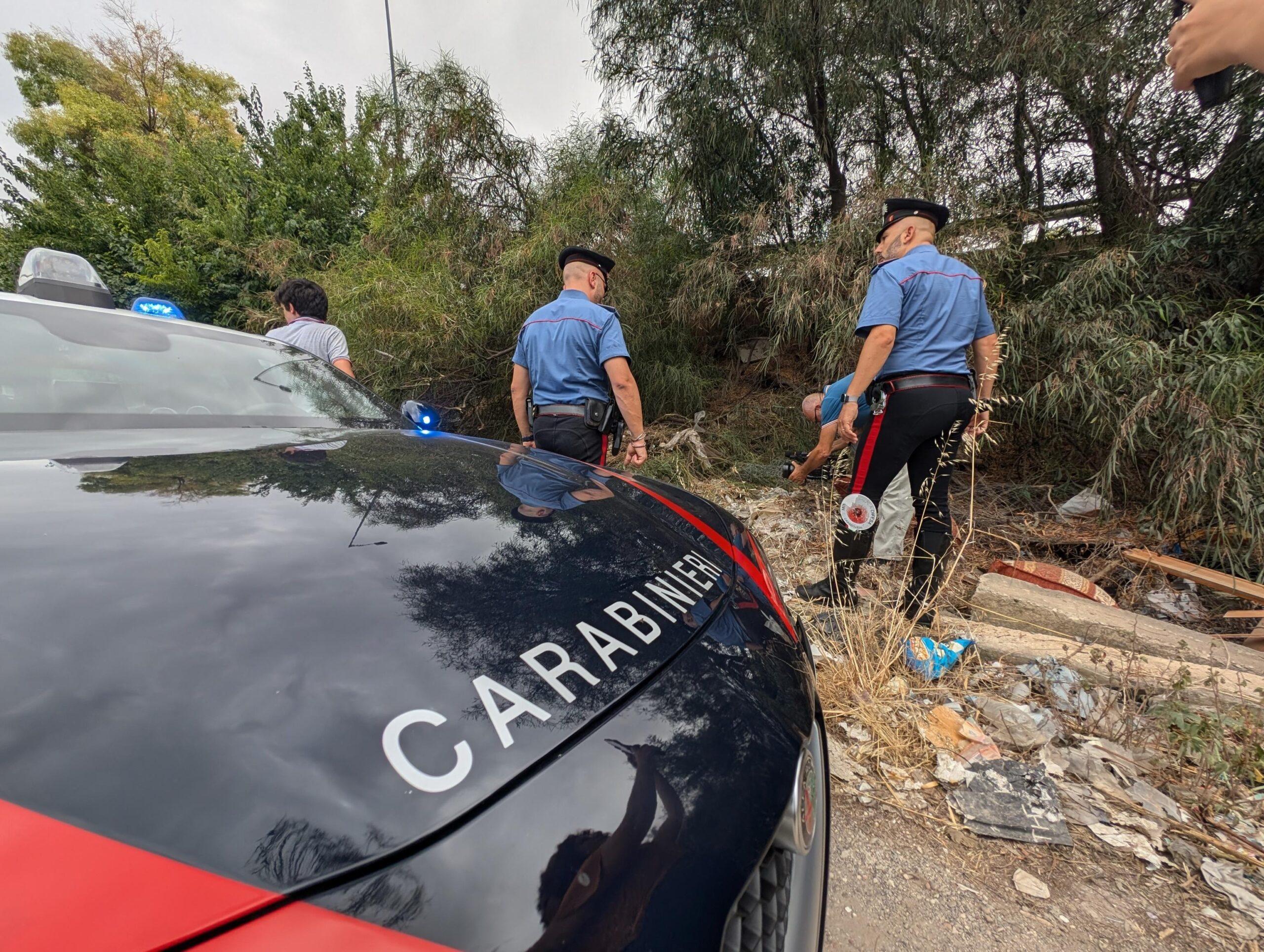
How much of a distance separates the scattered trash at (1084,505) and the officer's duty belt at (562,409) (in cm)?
297

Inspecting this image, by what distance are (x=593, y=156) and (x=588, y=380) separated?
3841mm

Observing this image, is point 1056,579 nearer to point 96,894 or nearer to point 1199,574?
point 1199,574

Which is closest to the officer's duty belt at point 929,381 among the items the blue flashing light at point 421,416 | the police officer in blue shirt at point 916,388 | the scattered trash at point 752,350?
the police officer in blue shirt at point 916,388

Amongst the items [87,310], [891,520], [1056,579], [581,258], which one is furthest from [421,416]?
[1056,579]

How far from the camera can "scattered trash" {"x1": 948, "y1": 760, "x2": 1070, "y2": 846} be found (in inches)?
52.7

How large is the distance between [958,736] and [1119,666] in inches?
29.0

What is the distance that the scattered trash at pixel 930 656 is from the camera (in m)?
1.90

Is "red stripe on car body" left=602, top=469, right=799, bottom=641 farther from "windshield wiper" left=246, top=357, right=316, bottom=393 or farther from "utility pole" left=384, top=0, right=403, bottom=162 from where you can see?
"utility pole" left=384, top=0, right=403, bottom=162

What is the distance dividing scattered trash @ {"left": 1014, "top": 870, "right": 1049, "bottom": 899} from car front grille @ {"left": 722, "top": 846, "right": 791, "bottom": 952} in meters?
0.90

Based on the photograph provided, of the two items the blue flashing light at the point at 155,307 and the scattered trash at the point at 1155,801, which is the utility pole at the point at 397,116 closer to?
the blue flashing light at the point at 155,307

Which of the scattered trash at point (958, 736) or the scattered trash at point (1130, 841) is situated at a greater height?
the scattered trash at point (958, 736)

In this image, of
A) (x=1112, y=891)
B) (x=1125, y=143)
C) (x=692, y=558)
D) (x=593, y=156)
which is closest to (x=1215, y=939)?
(x=1112, y=891)

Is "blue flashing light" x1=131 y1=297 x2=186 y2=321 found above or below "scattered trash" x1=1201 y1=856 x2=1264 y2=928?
above

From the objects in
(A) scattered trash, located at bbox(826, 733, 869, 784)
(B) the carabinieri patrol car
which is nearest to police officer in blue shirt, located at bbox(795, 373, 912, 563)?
(A) scattered trash, located at bbox(826, 733, 869, 784)
